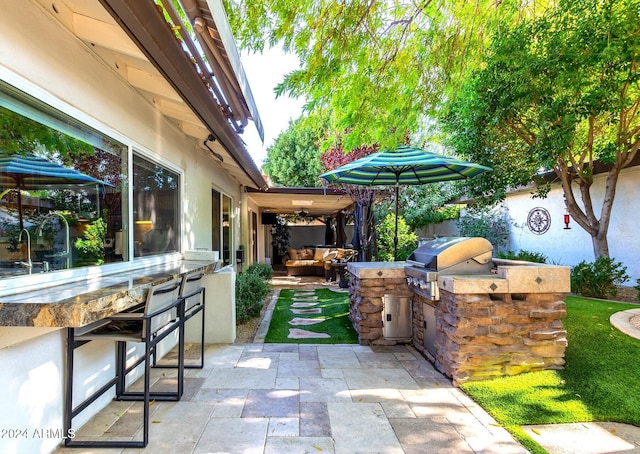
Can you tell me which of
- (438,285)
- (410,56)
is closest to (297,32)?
(410,56)

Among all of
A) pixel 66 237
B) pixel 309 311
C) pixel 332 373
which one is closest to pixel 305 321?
pixel 309 311

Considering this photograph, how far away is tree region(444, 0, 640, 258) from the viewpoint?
4.59 meters

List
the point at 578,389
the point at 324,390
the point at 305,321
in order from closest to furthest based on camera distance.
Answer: the point at 578,389
the point at 324,390
the point at 305,321

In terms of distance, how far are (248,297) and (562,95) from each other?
5887mm

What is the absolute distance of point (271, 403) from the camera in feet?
9.29

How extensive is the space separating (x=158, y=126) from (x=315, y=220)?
15552 mm

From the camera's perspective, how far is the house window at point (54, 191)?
1.92 m

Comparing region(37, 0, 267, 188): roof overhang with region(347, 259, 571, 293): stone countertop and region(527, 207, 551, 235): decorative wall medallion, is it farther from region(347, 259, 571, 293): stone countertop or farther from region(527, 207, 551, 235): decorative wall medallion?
region(527, 207, 551, 235): decorative wall medallion

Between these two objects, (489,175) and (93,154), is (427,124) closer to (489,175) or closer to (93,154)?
(489,175)

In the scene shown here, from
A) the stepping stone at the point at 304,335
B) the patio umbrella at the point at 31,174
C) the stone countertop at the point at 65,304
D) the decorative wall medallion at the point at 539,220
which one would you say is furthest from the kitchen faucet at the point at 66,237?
the decorative wall medallion at the point at 539,220

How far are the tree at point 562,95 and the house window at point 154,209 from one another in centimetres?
489

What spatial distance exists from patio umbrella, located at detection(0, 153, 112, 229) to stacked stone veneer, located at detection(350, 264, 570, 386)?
330 cm

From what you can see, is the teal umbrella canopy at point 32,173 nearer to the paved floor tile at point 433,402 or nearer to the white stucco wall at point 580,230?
the paved floor tile at point 433,402

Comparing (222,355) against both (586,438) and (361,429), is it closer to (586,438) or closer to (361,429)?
(361,429)
